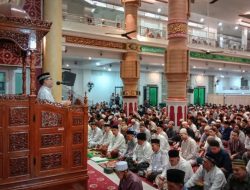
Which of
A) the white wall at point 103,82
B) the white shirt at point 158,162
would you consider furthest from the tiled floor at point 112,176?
the white wall at point 103,82

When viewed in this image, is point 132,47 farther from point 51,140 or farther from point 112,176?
point 51,140

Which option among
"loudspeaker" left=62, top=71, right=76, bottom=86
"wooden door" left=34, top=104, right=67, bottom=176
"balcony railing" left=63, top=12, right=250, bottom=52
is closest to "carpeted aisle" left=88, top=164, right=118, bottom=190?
"wooden door" left=34, top=104, right=67, bottom=176

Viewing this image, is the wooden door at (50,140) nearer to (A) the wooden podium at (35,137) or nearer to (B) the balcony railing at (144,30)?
(A) the wooden podium at (35,137)

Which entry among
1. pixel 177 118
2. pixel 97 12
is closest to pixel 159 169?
pixel 177 118

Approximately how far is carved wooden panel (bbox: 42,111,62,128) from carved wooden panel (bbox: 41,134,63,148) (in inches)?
5.5

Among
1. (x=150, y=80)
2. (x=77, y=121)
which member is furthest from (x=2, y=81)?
(x=150, y=80)

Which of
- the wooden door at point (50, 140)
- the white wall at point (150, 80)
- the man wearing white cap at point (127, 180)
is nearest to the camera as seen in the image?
the man wearing white cap at point (127, 180)

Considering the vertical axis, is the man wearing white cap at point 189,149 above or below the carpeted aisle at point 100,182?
above

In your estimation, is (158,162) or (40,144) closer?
(40,144)

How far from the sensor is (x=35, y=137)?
3.54 metres

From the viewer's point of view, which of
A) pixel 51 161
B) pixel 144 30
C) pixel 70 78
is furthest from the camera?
pixel 144 30

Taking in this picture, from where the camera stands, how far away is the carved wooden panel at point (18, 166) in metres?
3.41

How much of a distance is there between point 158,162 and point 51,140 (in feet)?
6.04

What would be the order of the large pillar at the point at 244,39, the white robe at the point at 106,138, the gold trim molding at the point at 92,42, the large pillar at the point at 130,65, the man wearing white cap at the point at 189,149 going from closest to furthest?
the man wearing white cap at the point at 189,149, the white robe at the point at 106,138, the gold trim molding at the point at 92,42, the large pillar at the point at 130,65, the large pillar at the point at 244,39
